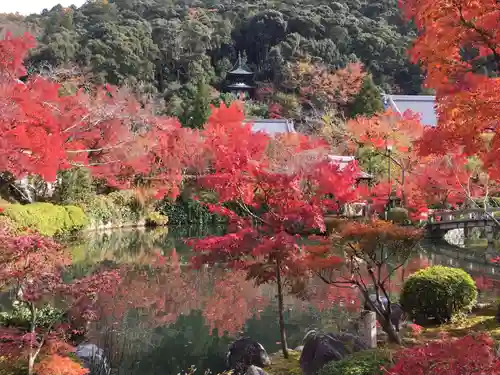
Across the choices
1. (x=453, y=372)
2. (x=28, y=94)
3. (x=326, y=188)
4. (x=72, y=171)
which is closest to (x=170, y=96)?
(x=72, y=171)

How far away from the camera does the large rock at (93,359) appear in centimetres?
502

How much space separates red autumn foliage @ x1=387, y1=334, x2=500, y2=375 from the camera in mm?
2314

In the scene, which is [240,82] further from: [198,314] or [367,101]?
[198,314]

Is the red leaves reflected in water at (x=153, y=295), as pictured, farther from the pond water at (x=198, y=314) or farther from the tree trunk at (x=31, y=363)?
the tree trunk at (x=31, y=363)

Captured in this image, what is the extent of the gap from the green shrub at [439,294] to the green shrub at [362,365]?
2969 mm

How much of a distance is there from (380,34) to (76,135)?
26.7 m

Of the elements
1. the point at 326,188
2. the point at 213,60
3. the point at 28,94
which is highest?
the point at 213,60

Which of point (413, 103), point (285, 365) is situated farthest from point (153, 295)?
point (413, 103)

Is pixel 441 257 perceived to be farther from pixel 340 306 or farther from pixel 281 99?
pixel 281 99

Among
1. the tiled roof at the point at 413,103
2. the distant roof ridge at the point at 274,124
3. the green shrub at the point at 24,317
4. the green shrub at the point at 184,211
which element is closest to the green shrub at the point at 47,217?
the green shrub at the point at 184,211

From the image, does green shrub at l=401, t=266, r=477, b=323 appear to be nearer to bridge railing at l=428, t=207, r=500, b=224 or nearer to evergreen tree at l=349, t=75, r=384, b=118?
bridge railing at l=428, t=207, r=500, b=224

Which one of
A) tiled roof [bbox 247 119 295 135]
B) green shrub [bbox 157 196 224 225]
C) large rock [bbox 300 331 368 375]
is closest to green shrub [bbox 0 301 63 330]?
large rock [bbox 300 331 368 375]

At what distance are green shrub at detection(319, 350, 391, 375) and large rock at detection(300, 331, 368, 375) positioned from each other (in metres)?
0.98

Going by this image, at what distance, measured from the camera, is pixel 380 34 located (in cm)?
3491
